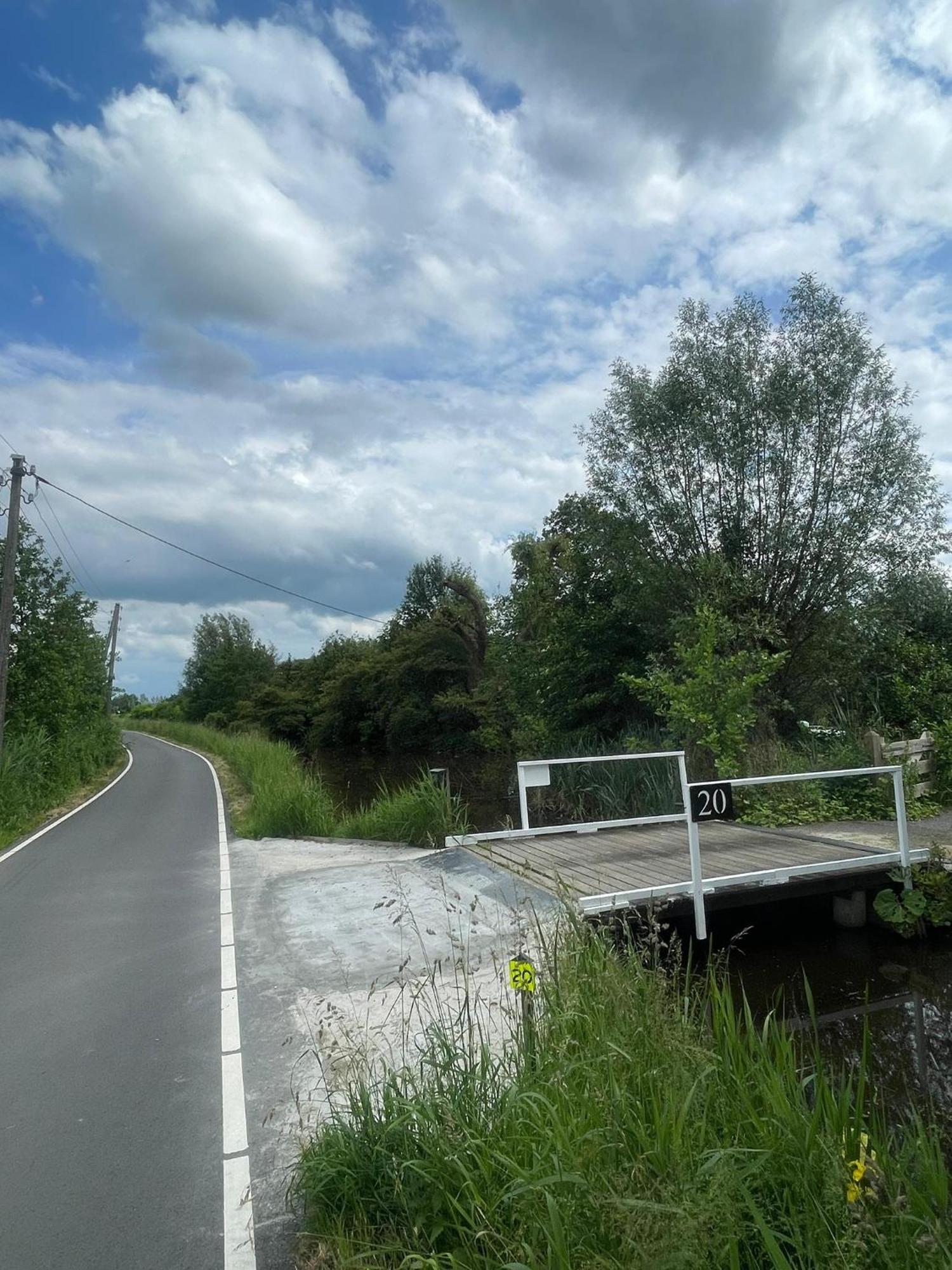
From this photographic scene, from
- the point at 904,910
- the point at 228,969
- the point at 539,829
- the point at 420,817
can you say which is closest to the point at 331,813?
the point at 420,817

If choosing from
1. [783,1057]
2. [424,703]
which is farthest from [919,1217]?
[424,703]

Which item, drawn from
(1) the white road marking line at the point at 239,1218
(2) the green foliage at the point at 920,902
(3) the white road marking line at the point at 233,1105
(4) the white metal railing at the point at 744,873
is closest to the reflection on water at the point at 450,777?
(4) the white metal railing at the point at 744,873

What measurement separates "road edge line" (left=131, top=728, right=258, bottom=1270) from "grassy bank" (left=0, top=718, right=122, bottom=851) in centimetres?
1085

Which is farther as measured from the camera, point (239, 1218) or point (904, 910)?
point (904, 910)

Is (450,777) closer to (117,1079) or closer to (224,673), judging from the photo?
(117,1079)

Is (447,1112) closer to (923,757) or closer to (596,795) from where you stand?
(923,757)

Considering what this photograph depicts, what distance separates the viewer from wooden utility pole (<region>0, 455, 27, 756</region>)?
20.2 meters

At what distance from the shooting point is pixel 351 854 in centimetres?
1238

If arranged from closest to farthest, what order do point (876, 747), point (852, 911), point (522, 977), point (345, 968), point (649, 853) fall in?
point (522, 977) → point (345, 968) → point (852, 911) → point (649, 853) → point (876, 747)

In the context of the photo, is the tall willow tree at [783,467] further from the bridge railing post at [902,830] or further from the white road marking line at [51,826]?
the white road marking line at [51,826]

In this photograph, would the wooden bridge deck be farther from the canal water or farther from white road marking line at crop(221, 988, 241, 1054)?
white road marking line at crop(221, 988, 241, 1054)

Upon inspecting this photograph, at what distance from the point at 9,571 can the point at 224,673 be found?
194ft

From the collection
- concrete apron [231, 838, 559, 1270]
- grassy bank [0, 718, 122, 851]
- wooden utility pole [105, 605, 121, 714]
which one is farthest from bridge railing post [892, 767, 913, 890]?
wooden utility pole [105, 605, 121, 714]

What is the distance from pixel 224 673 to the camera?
77.9 meters
